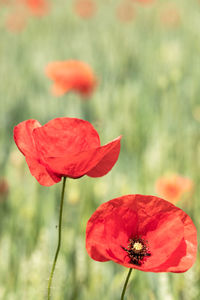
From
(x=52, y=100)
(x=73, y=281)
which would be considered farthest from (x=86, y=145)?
(x=52, y=100)

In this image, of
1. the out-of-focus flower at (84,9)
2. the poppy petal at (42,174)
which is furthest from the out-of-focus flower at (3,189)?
the out-of-focus flower at (84,9)

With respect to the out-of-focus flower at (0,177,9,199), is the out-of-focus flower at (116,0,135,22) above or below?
above

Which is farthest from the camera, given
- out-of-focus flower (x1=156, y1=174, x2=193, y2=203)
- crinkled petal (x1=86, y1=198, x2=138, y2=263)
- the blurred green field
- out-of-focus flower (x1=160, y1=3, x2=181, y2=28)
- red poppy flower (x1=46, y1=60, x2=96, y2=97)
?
out-of-focus flower (x1=160, y1=3, x2=181, y2=28)

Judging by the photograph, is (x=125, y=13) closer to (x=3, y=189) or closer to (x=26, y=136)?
(x=3, y=189)

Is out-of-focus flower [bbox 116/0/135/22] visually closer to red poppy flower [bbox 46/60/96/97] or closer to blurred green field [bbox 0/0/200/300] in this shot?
blurred green field [bbox 0/0/200/300]

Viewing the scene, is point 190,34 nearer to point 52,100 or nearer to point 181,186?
point 52,100

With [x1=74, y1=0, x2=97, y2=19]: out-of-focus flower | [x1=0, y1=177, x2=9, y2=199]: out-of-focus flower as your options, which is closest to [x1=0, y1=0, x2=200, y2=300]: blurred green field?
[x1=0, y1=177, x2=9, y2=199]: out-of-focus flower
